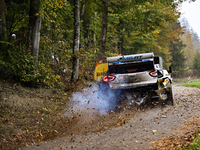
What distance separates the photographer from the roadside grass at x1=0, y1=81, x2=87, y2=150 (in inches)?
215

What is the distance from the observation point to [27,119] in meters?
6.57

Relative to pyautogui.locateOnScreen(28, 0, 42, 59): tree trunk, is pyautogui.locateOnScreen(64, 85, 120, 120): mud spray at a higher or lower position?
lower

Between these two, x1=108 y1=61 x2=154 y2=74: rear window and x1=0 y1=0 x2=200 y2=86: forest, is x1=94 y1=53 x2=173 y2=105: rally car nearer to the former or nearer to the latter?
x1=108 y1=61 x2=154 y2=74: rear window

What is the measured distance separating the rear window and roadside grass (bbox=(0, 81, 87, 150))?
9.75 feet

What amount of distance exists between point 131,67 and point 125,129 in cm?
361

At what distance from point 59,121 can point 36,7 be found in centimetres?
569

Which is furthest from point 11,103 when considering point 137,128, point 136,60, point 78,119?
point 136,60

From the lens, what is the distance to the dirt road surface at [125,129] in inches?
189

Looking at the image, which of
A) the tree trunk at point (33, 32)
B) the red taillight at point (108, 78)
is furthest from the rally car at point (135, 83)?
the tree trunk at point (33, 32)

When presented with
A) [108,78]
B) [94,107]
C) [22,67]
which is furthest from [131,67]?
[22,67]

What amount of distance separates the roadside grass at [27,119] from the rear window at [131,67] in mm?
2973

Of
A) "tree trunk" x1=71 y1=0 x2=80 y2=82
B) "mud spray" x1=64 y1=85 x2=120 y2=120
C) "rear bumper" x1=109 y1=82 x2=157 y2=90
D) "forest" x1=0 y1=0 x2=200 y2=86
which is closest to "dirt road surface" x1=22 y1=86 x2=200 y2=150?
"mud spray" x1=64 y1=85 x2=120 y2=120

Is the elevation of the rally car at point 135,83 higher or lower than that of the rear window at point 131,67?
lower

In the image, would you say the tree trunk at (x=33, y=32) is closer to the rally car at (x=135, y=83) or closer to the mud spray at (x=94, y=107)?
the mud spray at (x=94, y=107)
